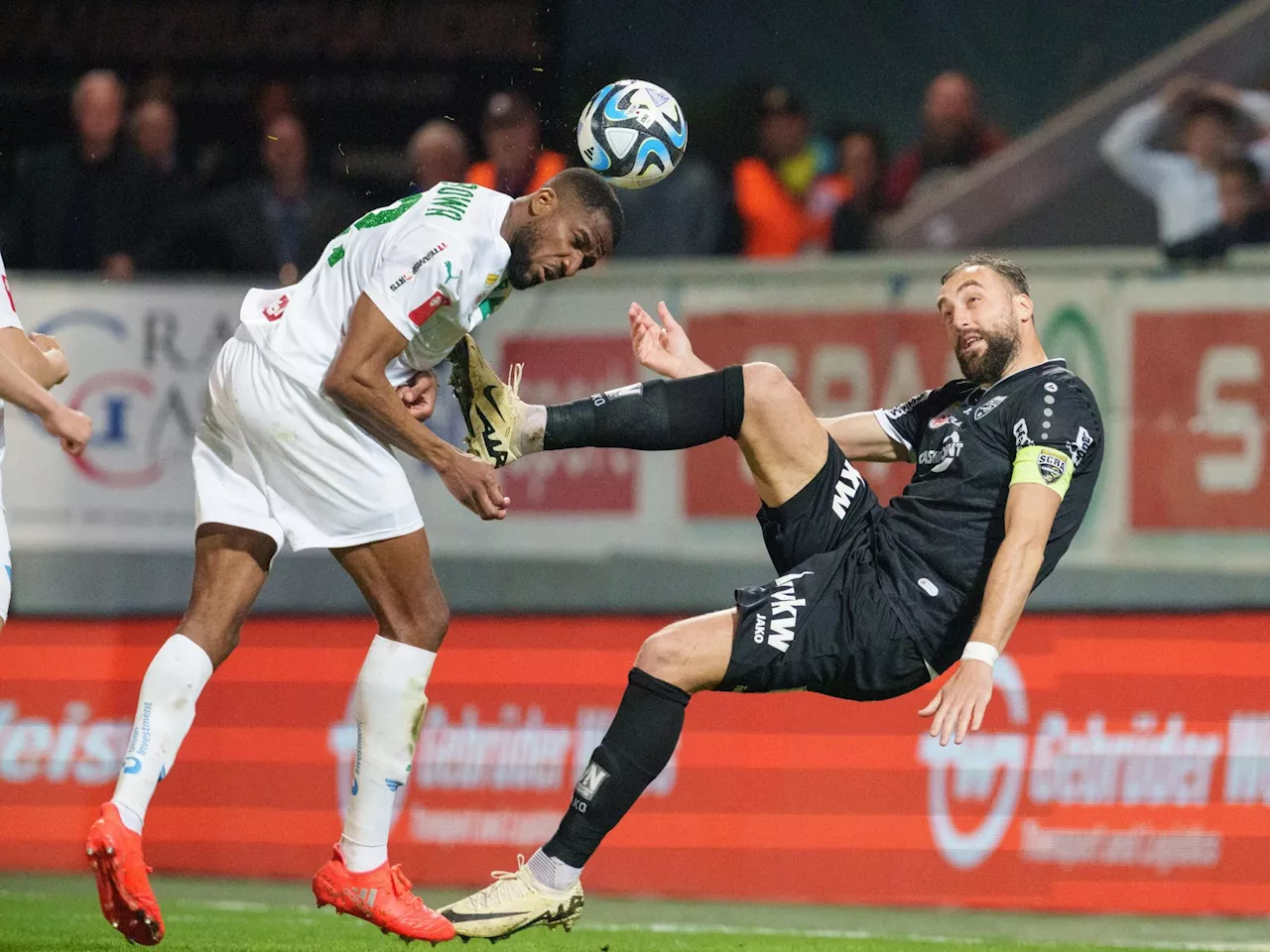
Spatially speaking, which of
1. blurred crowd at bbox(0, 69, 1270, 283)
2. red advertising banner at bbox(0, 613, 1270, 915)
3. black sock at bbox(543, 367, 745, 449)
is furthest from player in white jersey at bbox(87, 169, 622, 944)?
blurred crowd at bbox(0, 69, 1270, 283)

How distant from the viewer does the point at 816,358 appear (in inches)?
352

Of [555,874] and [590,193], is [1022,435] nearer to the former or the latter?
[590,193]

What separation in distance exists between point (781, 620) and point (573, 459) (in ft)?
13.2

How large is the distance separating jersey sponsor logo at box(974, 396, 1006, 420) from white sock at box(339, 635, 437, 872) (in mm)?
1765

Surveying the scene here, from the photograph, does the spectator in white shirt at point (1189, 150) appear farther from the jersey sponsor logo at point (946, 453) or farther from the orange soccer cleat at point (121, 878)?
the orange soccer cleat at point (121, 878)

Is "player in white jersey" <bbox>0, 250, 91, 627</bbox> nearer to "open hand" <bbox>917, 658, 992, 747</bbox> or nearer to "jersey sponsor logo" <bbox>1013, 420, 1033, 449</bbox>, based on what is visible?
"open hand" <bbox>917, 658, 992, 747</bbox>

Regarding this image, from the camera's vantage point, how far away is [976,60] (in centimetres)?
1007

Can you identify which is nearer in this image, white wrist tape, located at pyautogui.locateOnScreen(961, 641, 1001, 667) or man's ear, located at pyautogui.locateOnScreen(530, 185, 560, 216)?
white wrist tape, located at pyautogui.locateOnScreen(961, 641, 1001, 667)

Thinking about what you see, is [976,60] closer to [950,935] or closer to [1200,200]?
[1200,200]

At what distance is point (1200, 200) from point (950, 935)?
4245mm

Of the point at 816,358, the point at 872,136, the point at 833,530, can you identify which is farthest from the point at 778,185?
the point at 833,530

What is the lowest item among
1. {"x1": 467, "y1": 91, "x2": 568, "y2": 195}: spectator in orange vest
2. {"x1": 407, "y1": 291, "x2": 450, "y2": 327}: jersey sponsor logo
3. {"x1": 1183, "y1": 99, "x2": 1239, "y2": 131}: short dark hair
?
{"x1": 407, "y1": 291, "x2": 450, "y2": 327}: jersey sponsor logo

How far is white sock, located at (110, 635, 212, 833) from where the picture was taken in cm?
491

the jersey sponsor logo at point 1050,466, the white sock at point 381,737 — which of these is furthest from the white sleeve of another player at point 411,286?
the jersey sponsor logo at point 1050,466
